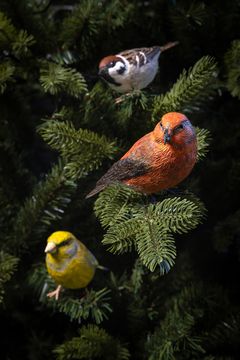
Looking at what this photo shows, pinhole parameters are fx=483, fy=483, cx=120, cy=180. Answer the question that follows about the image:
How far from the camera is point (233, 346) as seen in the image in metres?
1.60

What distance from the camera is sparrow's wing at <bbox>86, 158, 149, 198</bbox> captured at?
1.37 m

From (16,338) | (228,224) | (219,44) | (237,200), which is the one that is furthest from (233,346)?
(219,44)

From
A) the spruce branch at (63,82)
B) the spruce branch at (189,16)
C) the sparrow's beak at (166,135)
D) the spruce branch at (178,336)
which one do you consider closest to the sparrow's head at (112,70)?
the spruce branch at (63,82)

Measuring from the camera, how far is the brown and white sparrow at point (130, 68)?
1.69 meters

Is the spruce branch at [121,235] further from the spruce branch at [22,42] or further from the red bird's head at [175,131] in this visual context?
the spruce branch at [22,42]

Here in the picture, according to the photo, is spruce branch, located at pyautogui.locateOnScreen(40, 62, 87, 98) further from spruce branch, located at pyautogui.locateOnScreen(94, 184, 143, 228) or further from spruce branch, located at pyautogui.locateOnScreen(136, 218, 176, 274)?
spruce branch, located at pyautogui.locateOnScreen(136, 218, 176, 274)

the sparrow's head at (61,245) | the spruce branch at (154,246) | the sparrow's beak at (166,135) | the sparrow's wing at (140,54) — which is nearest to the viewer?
the spruce branch at (154,246)

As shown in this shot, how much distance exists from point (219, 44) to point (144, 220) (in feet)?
2.94

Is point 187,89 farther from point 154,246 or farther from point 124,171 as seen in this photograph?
point 154,246

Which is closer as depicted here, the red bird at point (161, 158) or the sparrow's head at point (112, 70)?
the red bird at point (161, 158)

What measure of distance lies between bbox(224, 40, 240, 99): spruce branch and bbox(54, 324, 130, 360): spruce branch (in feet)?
3.00

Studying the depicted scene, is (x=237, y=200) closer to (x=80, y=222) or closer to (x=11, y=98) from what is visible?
(x=80, y=222)

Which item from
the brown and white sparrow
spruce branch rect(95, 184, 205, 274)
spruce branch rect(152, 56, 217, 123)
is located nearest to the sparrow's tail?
the brown and white sparrow

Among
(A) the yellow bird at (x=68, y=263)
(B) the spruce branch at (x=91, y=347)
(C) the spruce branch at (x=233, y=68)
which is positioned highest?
(C) the spruce branch at (x=233, y=68)
